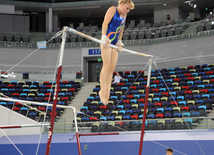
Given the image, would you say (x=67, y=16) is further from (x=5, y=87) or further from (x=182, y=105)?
(x=182, y=105)

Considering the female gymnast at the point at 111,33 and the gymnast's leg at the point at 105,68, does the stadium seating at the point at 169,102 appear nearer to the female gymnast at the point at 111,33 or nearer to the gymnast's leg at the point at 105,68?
the gymnast's leg at the point at 105,68

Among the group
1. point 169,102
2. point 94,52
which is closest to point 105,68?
point 169,102

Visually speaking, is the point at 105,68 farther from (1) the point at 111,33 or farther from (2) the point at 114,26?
(2) the point at 114,26

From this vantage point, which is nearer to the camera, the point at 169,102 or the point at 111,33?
the point at 111,33

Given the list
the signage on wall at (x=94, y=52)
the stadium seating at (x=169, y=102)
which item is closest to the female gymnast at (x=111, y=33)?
the stadium seating at (x=169, y=102)

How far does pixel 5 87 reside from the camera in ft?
58.3

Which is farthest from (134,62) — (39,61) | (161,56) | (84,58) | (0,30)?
(0,30)

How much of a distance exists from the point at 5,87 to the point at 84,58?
690 cm

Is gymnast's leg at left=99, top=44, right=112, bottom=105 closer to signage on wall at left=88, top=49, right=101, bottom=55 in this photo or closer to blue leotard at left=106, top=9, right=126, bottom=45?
blue leotard at left=106, top=9, right=126, bottom=45

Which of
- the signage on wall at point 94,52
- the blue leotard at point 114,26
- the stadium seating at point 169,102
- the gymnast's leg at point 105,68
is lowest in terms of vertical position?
the stadium seating at point 169,102

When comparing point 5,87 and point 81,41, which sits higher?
point 81,41

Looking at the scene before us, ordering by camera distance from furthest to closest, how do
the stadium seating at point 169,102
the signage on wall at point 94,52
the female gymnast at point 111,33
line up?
the signage on wall at point 94,52 → the stadium seating at point 169,102 → the female gymnast at point 111,33

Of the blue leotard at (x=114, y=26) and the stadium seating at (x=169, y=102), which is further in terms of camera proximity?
the stadium seating at (x=169, y=102)

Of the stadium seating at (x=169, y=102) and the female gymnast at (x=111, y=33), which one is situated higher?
the female gymnast at (x=111, y=33)
